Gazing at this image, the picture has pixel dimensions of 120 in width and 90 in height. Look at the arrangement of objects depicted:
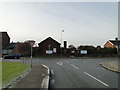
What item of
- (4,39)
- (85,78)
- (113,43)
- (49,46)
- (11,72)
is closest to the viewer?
(85,78)

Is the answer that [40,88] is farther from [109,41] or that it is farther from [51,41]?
[109,41]

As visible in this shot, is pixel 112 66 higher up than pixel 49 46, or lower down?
lower down

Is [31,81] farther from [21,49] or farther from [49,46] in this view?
[49,46]

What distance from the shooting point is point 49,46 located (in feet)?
162

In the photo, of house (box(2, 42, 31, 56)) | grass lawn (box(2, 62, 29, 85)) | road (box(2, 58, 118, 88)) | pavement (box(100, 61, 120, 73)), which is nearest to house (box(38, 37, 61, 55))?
house (box(2, 42, 31, 56))

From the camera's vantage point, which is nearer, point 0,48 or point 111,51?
point 111,51

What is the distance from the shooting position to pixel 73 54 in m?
44.9

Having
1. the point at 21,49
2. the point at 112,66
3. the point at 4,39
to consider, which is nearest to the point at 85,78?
the point at 112,66

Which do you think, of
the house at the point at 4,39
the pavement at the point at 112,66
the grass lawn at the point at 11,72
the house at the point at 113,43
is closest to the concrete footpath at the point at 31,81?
the grass lawn at the point at 11,72

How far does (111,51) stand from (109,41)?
1854 centimetres

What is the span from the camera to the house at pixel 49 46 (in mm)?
49156

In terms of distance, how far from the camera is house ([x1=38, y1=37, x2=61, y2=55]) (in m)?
49.2

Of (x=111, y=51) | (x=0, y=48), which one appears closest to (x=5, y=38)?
(x=0, y=48)

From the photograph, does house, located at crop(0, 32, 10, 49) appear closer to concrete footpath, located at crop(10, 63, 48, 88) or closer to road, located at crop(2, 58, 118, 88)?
road, located at crop(2, 58, 118, 88)
